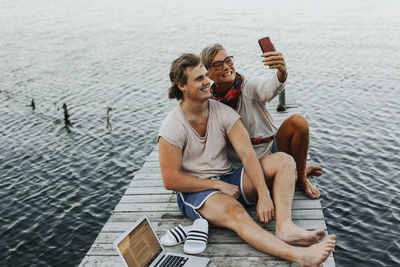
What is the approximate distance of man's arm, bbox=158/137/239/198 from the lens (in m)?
3.70

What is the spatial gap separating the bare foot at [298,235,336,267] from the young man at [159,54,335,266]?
291mm

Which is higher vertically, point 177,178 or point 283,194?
point 177,178

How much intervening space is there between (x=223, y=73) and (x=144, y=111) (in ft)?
24.5

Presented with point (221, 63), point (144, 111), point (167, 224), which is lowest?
point (144, 111)

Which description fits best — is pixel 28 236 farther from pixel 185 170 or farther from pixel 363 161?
pixel 363 161

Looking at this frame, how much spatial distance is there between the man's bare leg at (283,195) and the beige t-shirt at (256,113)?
14.3 inches

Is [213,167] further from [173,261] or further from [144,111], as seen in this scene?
[144,111]

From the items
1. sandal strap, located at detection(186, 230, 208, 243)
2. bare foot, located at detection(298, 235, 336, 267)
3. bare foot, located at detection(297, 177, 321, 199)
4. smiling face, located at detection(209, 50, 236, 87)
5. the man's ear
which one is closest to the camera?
bare foot, located at detection(298, 235, 336, 267)

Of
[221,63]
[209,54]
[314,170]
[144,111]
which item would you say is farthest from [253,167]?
[144,111]

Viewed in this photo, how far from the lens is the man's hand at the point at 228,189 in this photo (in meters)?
3.70

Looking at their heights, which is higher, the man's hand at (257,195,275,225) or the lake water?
the man's hand at (257,195,275,225)

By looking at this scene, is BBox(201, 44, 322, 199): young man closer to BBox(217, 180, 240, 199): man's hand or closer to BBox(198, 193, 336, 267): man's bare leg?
BBox(217, 180, 240, 199): man's hand

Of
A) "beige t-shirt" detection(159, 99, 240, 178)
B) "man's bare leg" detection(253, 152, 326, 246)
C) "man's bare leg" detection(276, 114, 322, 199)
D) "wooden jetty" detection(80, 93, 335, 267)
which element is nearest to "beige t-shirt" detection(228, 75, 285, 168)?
"man's bare leg" detection(276, 114, 322, 199)

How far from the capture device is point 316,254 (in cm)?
300
